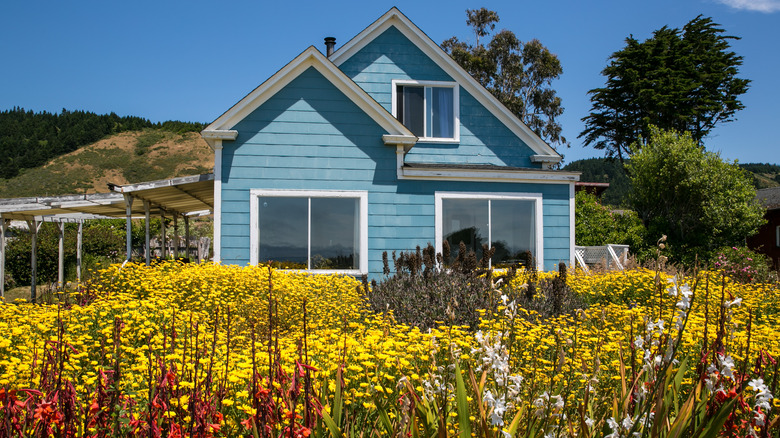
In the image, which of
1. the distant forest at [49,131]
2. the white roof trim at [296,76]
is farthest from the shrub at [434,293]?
the distant forest at [49,131]

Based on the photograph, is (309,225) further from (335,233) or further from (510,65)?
(510,65)

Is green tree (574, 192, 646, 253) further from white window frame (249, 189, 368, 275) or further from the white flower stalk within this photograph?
the white flower stalk

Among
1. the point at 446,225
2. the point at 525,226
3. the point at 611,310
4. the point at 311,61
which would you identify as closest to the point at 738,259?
the point at 525,226

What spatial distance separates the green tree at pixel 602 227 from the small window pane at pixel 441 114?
9.91m

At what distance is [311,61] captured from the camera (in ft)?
36.6

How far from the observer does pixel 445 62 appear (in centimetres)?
1391

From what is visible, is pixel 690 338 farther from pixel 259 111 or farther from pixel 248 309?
pixel 259 111

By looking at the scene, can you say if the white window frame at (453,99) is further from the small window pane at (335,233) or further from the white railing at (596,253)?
the white railing at (596,253)

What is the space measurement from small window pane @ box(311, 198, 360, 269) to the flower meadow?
83.4 inches

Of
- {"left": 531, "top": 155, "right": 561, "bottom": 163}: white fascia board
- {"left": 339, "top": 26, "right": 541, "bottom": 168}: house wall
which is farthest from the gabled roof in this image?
{"left": 339, "top": 26, "right": 541, "bottom": 168}: house wall

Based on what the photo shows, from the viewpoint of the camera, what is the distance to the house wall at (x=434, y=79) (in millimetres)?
13781

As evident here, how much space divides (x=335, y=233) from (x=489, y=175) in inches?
136

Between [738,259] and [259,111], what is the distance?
1696 cm

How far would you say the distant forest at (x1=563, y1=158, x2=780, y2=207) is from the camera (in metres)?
62.3
